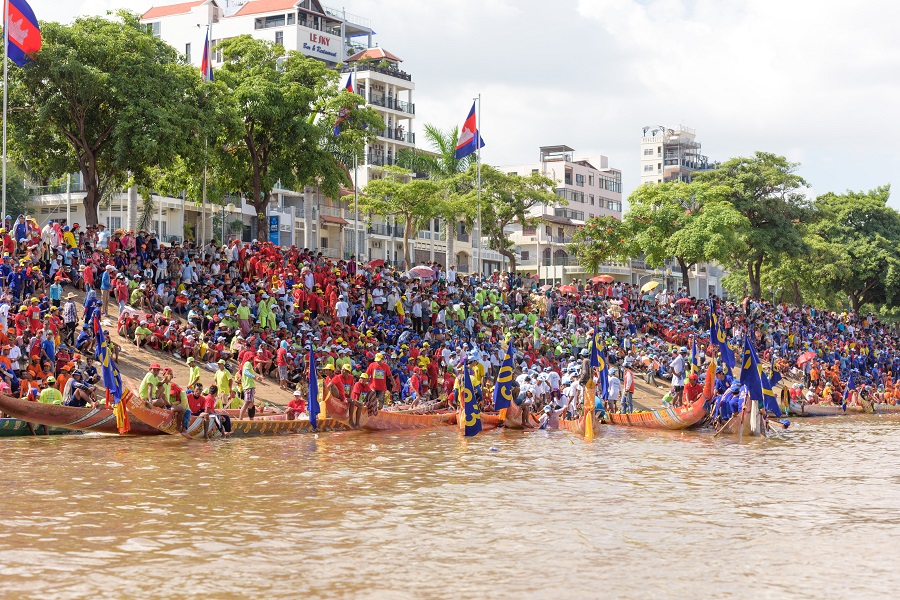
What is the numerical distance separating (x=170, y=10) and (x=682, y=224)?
41.5 m

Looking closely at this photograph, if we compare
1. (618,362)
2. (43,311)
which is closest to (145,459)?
(43,311)

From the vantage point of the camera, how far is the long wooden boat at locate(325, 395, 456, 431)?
25.0m

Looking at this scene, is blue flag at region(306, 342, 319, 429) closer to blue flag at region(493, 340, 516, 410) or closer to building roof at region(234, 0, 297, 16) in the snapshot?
blue flag at region(493, 340, 516, 410)

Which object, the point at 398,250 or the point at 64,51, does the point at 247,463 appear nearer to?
the point at 64,51

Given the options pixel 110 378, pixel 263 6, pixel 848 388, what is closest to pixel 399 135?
pixel 263 6

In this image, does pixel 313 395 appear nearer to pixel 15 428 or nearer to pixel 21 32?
pixel 15 428

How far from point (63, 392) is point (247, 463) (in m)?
5.23

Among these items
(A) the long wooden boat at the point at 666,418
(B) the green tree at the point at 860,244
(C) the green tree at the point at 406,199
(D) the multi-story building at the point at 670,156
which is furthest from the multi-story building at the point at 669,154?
(A) the long wooden boat at the point at 666,418

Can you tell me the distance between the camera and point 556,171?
9950cm

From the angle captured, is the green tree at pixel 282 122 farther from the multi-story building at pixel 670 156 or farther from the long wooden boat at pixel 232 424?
the multi-story building at pixel 670 156

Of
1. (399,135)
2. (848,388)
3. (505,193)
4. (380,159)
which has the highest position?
(399,135)

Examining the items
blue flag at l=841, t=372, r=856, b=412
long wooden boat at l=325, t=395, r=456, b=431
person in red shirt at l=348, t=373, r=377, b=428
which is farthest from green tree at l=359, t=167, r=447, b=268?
person in red shirt at l=348, t=373, r=377, b=428

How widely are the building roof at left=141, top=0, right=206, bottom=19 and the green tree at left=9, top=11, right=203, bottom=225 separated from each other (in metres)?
39.7

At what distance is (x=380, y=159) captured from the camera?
76688 mm
